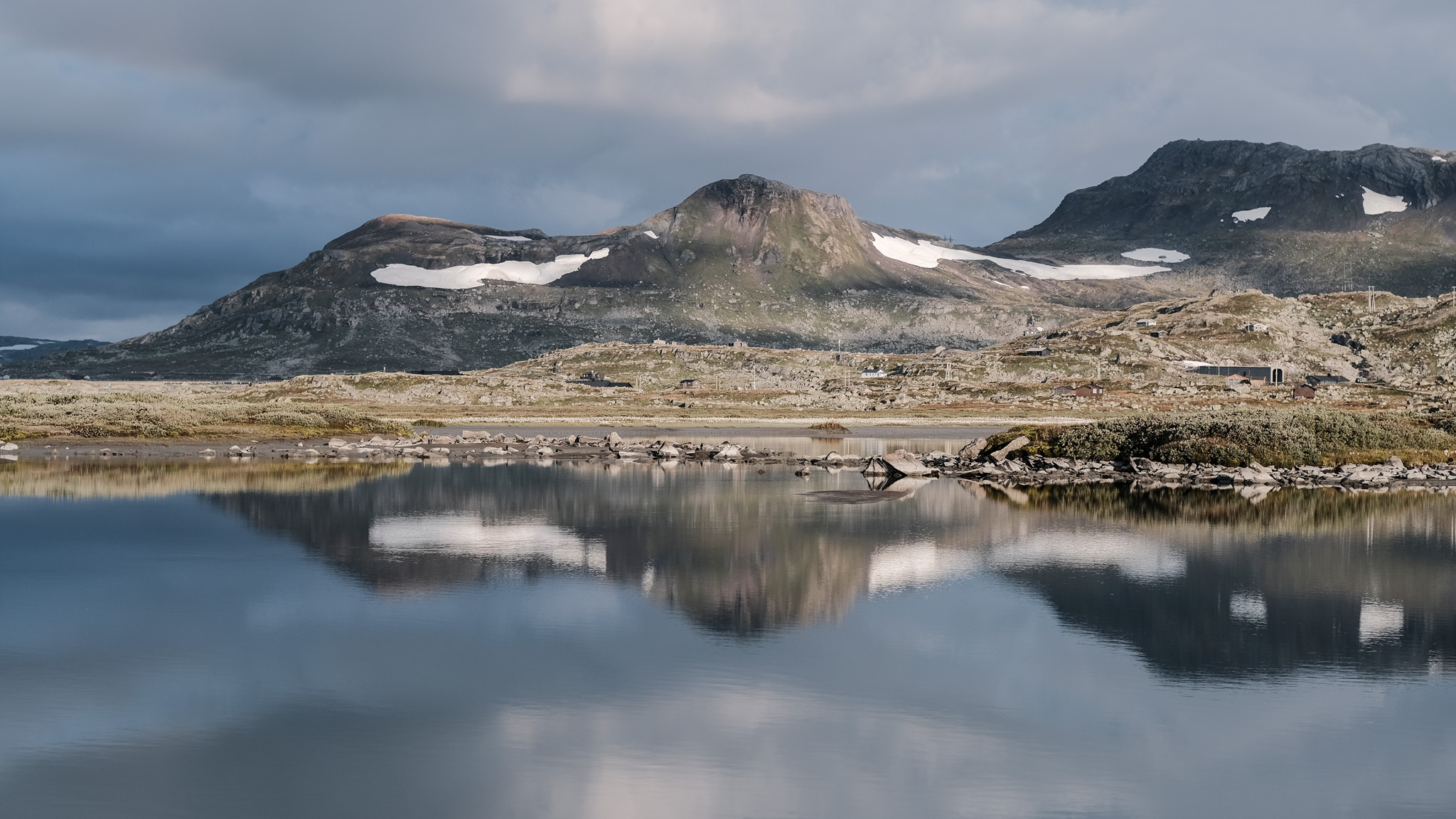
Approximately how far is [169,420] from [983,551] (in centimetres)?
7121

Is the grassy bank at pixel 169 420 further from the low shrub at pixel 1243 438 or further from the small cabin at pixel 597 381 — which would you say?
the small cabin at pixel 597 381

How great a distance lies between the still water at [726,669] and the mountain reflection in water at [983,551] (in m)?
0.17

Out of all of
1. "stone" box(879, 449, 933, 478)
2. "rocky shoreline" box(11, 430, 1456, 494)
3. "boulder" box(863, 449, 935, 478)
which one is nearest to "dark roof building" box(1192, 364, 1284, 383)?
"rocky shoreline" box(11, 430, 1456, 494)

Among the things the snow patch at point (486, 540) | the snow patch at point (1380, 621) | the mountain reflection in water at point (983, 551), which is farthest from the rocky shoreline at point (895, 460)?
the snow patch at point (1380, 621)

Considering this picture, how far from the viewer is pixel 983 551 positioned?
3209 centimetres

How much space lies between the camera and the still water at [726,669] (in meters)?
13.9

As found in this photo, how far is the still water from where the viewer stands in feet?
45.7

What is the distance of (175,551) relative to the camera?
32094 mm

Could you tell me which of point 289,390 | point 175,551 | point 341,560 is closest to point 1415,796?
point 341,560

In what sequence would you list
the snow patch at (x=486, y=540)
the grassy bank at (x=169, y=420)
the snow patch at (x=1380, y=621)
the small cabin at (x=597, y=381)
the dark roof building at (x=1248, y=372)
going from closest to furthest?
the snow patch at (x=1380, y=621), the snow patch at (x=486, y=540), the grassy bank at (x=169, y=420), the small cabin at (x=597, y=381), the dark roof building at (x=1248, y=372)

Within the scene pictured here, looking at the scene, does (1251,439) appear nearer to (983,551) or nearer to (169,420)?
(983,551)

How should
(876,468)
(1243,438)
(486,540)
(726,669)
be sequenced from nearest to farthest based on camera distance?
1. (726,669)
2. (486,540)
3. (1243,438)
4. (876,468)

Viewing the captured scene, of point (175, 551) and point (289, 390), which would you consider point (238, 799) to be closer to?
point (175, 551)

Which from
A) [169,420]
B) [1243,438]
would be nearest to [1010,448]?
[1243,438]
